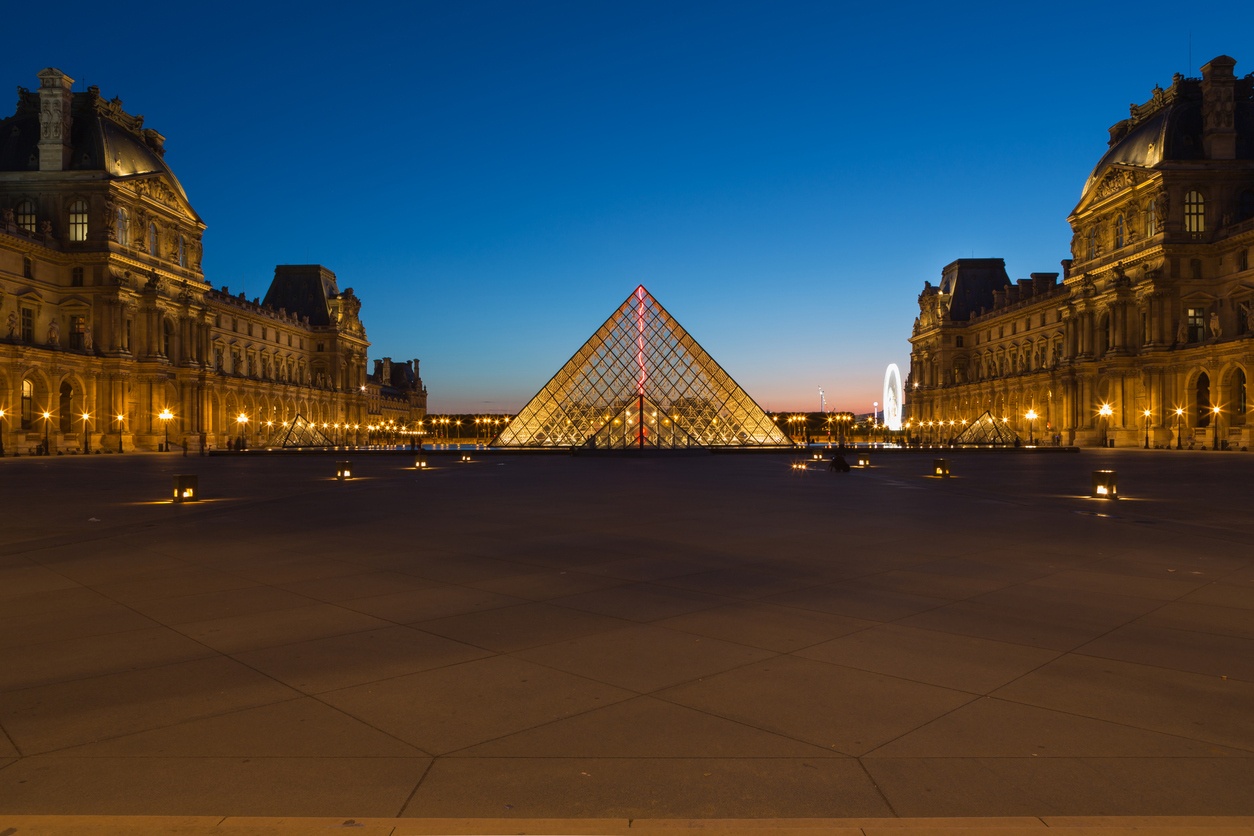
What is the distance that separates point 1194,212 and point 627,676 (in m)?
51.3

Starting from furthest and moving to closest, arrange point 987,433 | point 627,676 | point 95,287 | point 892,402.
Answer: point 892,402
point 987,433
point 95,287
point 627,676

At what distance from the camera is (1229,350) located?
1499 inches

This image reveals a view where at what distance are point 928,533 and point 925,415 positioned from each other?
75081mm

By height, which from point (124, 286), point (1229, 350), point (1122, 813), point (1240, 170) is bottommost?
point (1122, 813)

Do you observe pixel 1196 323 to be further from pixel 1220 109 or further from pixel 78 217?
pixel 78 217

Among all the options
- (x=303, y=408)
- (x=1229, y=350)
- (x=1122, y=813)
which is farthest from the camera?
(x=303, y=408)

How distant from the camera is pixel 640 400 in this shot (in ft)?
136

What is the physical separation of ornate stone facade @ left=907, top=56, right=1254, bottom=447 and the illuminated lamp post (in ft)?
0.37

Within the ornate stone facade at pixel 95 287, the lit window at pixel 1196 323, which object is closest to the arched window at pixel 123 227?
the ornate stone facade at pixel 95 287

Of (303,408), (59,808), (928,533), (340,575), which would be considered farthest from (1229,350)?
(303,408)

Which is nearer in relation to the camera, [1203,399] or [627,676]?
[627,676]

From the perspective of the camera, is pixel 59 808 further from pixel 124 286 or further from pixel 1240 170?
pixel 1240 170

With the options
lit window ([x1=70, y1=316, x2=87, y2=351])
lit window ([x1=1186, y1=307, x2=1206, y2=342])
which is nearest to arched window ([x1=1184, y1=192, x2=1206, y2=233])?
lit window ([x1=1186, y1=307, x2=1206, y2=342])

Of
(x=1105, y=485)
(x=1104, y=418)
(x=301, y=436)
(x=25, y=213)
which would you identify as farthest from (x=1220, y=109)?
(x=25, y=213)
